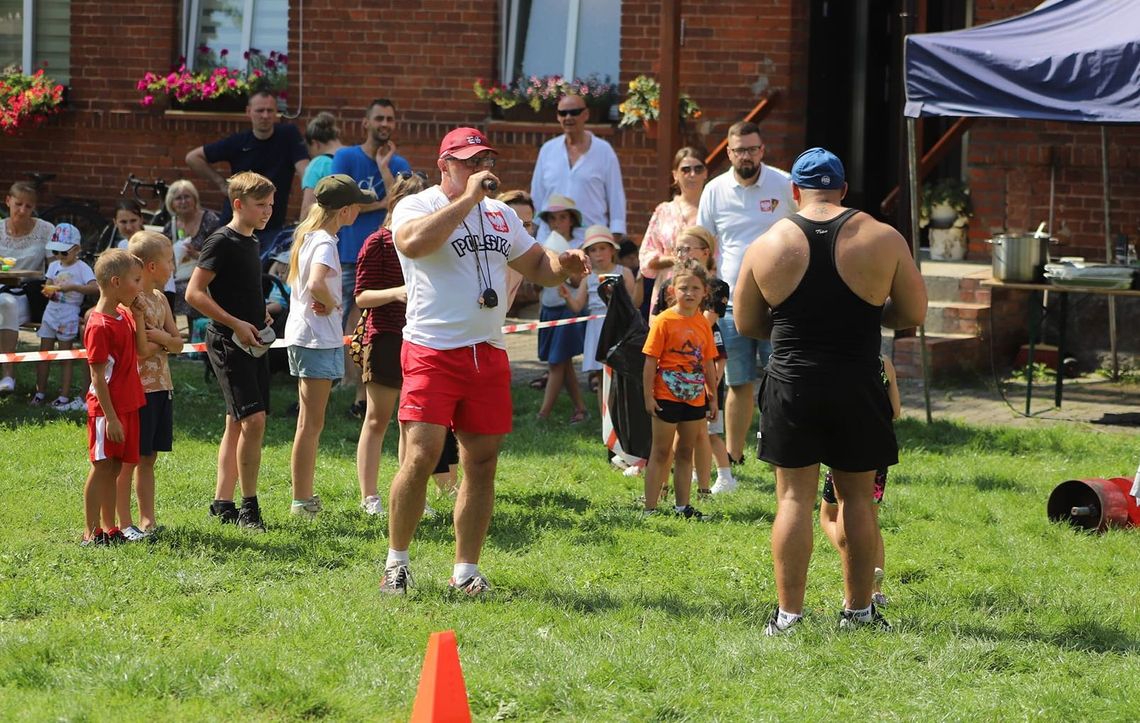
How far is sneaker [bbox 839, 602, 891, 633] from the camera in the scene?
5809 millimetres

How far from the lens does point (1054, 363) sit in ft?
42.3

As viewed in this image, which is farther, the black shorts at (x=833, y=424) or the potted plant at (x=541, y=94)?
the potted plant at (x=541, y=94)

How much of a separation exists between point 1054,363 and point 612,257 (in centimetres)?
492

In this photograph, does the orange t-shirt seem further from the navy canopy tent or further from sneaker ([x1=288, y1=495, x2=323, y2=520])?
the navy canopy tent

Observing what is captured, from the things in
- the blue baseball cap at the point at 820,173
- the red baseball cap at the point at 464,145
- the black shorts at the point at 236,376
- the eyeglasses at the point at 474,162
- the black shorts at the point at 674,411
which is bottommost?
the black shorts at the point at 674,411

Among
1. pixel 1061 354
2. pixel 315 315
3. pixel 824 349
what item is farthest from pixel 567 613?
pixel 1061 354

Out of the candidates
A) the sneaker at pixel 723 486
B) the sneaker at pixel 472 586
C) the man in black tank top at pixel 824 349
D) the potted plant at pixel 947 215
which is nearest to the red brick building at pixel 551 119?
the potted plant at pixel 947 215

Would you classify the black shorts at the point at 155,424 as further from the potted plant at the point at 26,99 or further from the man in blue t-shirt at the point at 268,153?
the potted plant at the point at 26,99

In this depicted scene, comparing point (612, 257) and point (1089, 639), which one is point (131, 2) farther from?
point (1089, 639)

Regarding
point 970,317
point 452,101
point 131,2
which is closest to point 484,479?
point 970,317

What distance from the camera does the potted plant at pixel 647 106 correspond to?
14.1 meters

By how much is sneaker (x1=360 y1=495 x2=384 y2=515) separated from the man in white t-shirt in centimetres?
153

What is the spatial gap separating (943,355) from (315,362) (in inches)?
253

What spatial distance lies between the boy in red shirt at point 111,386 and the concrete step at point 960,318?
763cm
